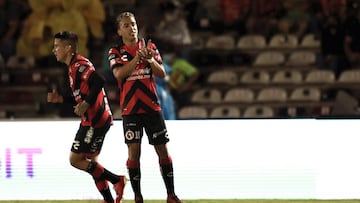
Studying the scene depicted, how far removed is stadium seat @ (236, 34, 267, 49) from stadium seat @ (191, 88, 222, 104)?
0.97 m

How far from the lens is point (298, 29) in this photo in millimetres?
17609

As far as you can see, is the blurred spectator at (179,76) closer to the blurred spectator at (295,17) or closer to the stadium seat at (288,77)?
the stadium seat at (288,77)

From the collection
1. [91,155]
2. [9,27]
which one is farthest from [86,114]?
[9,27]

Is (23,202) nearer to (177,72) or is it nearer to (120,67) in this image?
(120,67)

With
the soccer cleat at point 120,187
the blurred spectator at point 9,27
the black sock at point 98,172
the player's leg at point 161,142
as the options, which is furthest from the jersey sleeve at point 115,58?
the blurred spectator at point 9,27

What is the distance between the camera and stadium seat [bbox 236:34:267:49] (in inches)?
690

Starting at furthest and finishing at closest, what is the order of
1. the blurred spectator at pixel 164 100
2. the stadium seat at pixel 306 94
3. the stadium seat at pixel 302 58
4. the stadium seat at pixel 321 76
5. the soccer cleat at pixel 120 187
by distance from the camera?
the stadium seat at pixel 302 58 < the stadium seat at pixel 321 76 < the stadium seat at pixel 306 94 < the blurred spectator at pixel 164 100 < the soccer cleat at pixel 120 187

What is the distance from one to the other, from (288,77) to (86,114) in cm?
748

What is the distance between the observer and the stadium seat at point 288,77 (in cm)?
1711

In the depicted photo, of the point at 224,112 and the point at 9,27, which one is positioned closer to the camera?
the point at 224,112

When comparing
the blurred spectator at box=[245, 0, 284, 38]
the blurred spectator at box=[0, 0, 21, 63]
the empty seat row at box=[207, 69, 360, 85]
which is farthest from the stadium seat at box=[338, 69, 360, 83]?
the blurred spectator at box=[0, 0, 21, 63]

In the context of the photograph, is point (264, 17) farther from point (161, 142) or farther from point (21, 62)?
point (161, 142)

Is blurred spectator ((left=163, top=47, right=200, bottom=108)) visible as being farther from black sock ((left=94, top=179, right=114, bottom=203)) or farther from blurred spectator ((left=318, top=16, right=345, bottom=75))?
black sock ((left=94, top=179, right=114, bottom=203))

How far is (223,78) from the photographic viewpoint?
17391 millimetres
